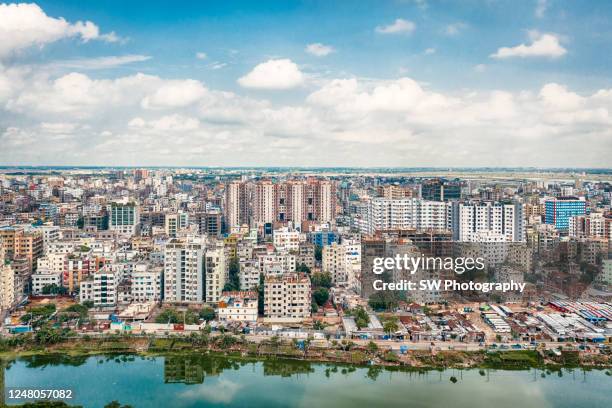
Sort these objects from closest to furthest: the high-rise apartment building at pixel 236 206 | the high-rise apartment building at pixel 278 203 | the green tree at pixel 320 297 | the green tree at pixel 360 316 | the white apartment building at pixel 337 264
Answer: the green tree at pixel 360 316
the green tree at pixel 320 297
the white apartment building at pixel 337 264
the high-rise apartment building at pixel 236 206
the high-rise apartment building at pixel 278 203

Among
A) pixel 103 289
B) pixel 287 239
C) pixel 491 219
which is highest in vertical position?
pixel 491 219

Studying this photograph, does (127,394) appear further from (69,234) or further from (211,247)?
(69,234)

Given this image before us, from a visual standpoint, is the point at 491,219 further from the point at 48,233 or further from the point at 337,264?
the point at 48,233

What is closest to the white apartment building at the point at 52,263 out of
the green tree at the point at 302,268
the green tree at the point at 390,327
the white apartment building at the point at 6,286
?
the white apartment building at the point at 6,286

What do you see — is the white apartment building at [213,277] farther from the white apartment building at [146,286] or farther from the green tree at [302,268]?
the green tree at [302,268]

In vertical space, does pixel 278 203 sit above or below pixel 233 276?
above

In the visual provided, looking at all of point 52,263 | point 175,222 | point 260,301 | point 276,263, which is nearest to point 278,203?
point 175,222

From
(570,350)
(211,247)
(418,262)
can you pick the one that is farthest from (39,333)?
(570,350)
